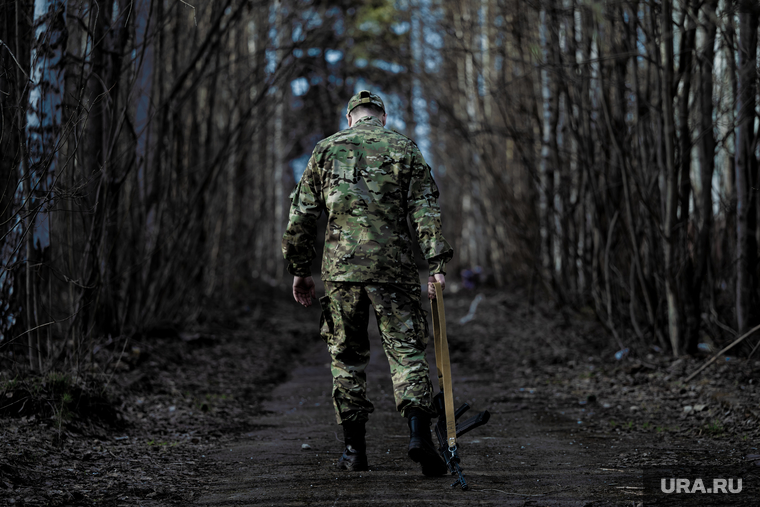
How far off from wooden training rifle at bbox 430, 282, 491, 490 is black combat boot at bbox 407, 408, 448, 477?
6 cm

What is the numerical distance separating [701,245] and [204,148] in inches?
232

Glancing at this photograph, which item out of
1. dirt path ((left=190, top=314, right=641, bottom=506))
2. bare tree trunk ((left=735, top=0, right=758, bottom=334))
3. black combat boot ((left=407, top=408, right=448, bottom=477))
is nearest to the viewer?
dirt path ((left=190, top=314, right=641, bottom=506))

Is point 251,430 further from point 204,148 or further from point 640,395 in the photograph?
point 204,148

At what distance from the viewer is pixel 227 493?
3.25m

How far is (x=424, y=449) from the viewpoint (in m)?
3.36

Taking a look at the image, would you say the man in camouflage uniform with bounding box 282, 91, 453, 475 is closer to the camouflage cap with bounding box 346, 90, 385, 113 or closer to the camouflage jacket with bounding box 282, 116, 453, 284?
the camouflage jacket with bounding box 282, 116, 453, 284

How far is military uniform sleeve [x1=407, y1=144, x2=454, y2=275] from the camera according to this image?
3.58 m

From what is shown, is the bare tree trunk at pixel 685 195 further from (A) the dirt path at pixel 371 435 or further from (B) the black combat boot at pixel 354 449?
(B) the black combat boot at pixel 354 449

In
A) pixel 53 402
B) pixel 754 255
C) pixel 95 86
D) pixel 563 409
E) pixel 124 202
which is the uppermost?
pixel 95 86

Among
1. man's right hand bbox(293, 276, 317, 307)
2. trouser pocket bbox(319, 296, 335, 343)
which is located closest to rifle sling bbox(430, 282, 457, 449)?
trouser pocket bbox(319, 296, 335, 343)

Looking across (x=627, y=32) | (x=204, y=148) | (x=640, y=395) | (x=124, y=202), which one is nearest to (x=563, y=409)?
(x=640, y=395)
